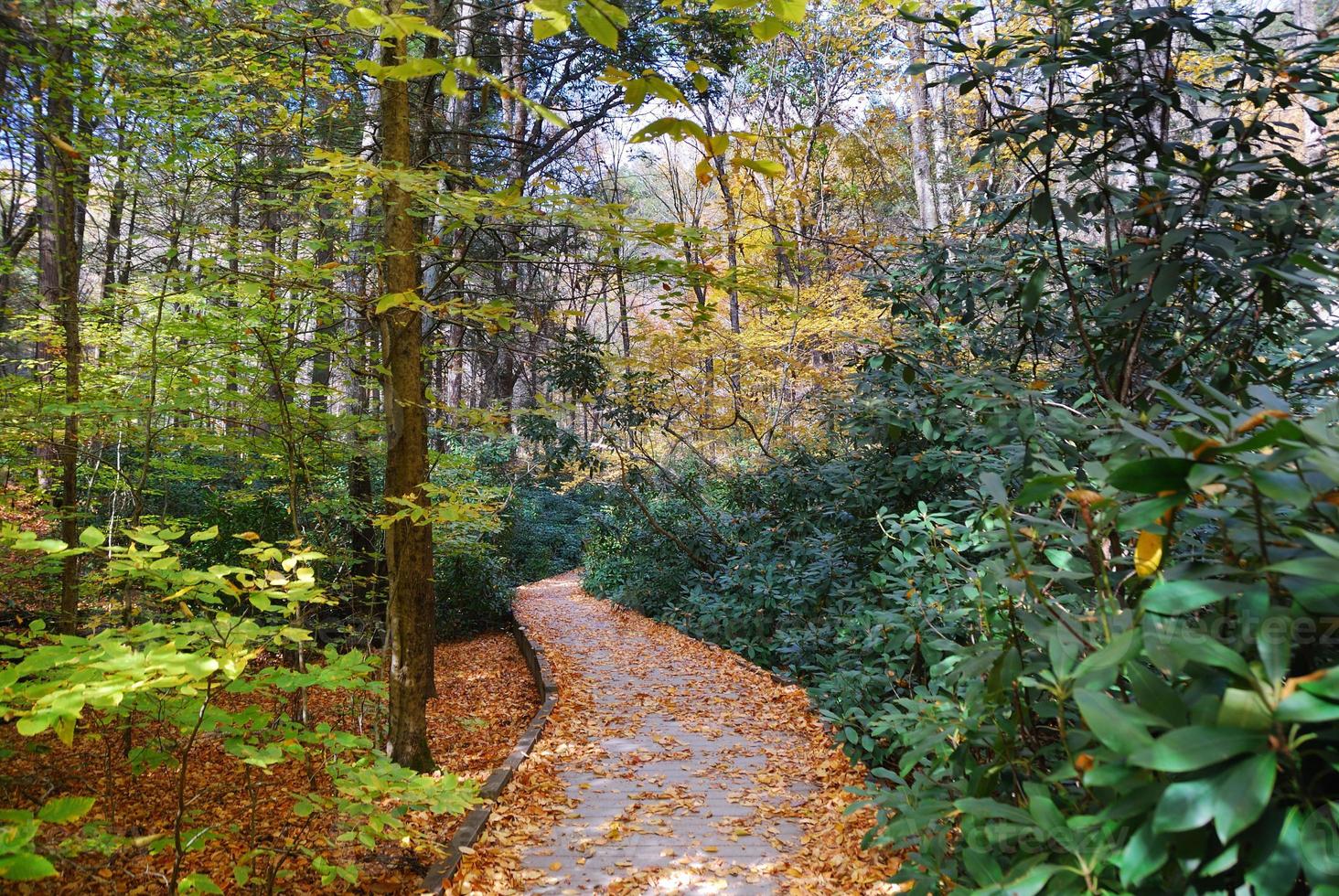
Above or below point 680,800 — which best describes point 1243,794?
above

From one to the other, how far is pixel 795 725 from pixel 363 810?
382 cm

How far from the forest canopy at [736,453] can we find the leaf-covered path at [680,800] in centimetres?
33

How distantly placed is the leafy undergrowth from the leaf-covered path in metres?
0.50

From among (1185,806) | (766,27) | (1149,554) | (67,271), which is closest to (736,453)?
(67,271)

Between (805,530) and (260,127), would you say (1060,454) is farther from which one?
(260,127)

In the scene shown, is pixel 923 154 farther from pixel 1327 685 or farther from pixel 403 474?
pixel 1327 685

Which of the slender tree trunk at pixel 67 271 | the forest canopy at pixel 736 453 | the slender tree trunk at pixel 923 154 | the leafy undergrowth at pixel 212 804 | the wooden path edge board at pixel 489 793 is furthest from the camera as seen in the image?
the slender tree trunk at pixel 923 154

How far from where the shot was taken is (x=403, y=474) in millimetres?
4148

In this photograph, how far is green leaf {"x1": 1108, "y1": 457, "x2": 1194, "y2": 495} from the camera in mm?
943

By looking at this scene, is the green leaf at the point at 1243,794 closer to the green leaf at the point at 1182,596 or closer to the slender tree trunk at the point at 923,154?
the green leaf at the point at 1182,596

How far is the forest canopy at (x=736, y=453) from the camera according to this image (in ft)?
3.38

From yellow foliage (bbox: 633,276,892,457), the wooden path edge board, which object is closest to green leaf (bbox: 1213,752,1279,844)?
the wooden path edge board

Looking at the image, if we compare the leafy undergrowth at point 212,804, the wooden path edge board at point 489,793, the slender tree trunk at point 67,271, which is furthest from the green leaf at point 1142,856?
the slender tree trunk at point 67,271

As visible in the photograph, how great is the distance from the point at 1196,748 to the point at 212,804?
4935 millimetres
